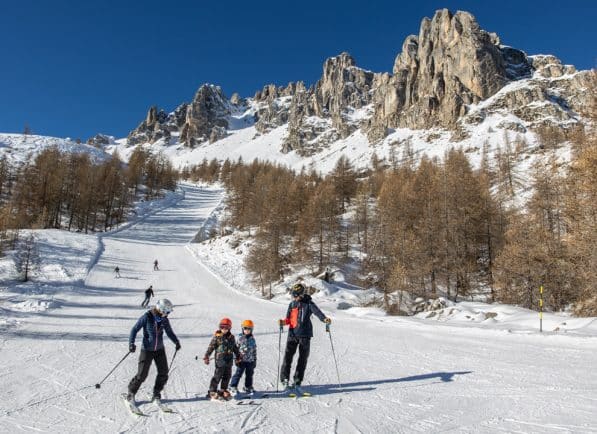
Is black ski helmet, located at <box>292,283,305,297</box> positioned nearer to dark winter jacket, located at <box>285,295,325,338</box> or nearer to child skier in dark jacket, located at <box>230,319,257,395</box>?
dark winter jacket, located at <box>285,295,325,338</box>

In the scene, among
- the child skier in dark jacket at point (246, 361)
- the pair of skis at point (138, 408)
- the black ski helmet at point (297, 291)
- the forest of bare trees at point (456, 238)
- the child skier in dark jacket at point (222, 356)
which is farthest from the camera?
the forest of bare trees at point (456, 238)

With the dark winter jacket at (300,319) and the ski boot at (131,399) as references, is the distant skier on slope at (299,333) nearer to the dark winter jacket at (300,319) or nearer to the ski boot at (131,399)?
the dark winter jacket at (300,319)

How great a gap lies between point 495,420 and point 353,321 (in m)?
13.1

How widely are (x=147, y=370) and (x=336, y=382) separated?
396 cm

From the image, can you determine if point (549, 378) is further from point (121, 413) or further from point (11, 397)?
point (11, 397)

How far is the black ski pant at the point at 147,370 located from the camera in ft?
20.0

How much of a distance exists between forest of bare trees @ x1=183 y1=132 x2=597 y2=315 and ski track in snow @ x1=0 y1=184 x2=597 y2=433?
24.9ft

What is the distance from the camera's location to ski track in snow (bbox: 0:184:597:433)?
5344 millimetres

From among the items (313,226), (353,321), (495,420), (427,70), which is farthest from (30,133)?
(427,70)

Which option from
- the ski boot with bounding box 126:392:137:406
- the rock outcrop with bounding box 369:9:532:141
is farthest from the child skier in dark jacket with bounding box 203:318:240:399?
the rock outcrop with bounding box 369:9:532:141

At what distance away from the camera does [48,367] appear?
8.55 meters

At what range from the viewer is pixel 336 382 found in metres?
7.74

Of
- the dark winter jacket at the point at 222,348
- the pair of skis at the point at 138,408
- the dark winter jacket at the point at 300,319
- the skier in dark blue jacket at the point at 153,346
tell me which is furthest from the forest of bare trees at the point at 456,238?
the pair of skis at the point at 138,408

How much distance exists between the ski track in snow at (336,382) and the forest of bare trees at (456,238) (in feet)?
24.9
